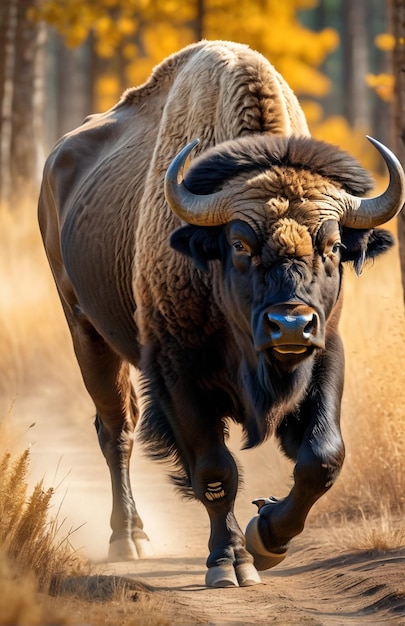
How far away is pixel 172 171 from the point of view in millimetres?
4957

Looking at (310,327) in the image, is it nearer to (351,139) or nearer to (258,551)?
(258,551)

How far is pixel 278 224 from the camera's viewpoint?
4.68 meters

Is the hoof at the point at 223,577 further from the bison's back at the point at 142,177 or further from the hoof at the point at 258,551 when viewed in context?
the bison's back at the point at 142,177

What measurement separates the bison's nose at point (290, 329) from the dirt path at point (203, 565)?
1.04 m

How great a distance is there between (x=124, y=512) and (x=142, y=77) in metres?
22.6

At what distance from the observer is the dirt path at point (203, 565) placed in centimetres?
455

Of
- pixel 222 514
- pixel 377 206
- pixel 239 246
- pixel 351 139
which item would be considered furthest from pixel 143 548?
pixel 351 139

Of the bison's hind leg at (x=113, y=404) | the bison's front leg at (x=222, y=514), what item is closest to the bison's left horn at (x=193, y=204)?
the bison's front leg at (x=222, y=514)

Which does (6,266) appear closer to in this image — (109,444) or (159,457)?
(109,444)

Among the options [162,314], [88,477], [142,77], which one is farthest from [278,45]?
[162,314]

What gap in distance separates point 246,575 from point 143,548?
5.28 feet

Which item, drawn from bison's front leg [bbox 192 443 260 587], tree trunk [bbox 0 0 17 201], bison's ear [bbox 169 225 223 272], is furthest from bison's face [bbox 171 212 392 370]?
tree trunk [bbox 0 0 17 201]

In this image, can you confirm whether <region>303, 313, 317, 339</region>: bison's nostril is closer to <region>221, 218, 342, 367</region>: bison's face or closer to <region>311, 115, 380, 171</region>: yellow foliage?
<region>221, 218, 342, 367</region>: bison's face

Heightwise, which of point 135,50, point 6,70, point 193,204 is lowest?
point 193,204
